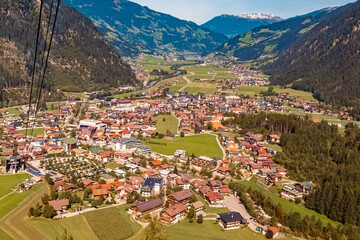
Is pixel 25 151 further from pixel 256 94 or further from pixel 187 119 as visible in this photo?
pixel 256 94

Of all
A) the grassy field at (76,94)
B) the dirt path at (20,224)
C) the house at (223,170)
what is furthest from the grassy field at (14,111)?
the house at (223,170)

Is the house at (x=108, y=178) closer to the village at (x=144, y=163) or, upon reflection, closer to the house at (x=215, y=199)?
the village at (x=144, y=163)

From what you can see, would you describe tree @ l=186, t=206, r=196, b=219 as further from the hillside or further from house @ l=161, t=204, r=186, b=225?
the hillside

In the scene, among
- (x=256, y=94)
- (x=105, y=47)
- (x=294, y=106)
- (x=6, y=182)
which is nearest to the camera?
(x=6, y=182)

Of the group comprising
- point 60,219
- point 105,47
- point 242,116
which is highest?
point 105,47

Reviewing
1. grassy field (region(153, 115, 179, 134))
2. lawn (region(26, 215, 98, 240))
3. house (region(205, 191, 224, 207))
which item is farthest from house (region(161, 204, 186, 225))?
grassy field (region(153, 115, 179, 134))

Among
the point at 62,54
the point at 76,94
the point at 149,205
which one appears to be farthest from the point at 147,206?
the point at 62,54

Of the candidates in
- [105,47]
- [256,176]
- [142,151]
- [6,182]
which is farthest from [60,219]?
[105,47]
